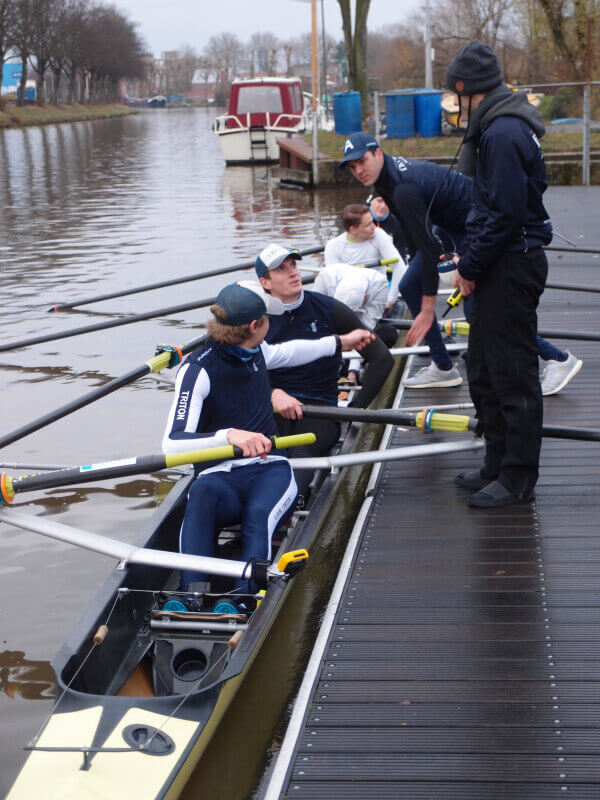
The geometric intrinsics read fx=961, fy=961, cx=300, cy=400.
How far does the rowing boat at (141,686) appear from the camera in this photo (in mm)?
3346

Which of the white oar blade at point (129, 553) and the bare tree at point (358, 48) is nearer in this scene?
the white oar blade at point (129, 553)

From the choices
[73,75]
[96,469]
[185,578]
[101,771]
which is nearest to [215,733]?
[185,578]

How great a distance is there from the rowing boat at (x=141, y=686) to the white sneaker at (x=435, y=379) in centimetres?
311

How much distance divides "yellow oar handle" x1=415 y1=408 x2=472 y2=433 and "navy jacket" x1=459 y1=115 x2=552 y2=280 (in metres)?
0.87

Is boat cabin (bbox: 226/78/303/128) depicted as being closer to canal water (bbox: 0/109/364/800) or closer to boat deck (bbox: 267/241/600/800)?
canal water (bbox: 0/109/364/800)

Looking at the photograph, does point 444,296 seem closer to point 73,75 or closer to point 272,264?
point 272,264

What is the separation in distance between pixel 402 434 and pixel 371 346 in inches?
34.1

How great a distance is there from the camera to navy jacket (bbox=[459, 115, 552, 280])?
14.3ft

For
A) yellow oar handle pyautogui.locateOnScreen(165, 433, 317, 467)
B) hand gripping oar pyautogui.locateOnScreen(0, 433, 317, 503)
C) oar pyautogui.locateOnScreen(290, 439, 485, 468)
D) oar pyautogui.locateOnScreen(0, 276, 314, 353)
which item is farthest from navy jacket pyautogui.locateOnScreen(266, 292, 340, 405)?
oar pyautogui.locateOnScreen(0, 276, 314, 353)

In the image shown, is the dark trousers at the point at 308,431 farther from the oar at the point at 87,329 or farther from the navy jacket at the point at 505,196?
the oar at the point at 87,329

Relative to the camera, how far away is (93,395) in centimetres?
656

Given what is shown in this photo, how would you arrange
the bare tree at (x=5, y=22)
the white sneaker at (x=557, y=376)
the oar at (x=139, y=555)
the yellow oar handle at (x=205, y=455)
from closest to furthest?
the oar at (x=139, y=555)
the yellow oar handle at (x=205, y=455)
the white sneaker at (x=557, y=376)
the bare tree at (x=5, y=22)

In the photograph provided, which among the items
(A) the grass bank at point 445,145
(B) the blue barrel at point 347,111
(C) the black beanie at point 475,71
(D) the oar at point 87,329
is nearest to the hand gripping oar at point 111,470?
(C) the black beanie at point 475,71

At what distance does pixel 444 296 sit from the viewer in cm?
1071
